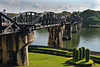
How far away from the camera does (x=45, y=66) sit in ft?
97.7

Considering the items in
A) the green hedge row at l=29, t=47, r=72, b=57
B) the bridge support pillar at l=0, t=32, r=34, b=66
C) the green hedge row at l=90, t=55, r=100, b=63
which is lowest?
the green hedge row at l=90, t=55, r=100, b=63

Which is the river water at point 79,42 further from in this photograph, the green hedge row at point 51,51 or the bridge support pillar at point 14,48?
the bridge support pillar at point 14,48

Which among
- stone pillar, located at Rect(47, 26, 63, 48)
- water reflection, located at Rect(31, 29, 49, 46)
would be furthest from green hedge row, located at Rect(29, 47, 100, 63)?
water reflection, located at Rect(31, 29, 49, 46)

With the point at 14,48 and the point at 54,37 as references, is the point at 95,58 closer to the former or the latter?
the point at 14,48

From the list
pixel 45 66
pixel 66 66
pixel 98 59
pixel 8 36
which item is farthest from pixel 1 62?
pixel 98 59

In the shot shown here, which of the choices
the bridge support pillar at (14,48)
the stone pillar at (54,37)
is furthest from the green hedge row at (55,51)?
the bridge support pillar at (14,48)

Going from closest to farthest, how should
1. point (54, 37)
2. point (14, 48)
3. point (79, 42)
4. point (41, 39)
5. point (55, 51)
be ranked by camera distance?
1. point (14, 48)
2. point (55, 51)
3. point (54, 37)
4. point (79, 42)
5. point (41, 39)

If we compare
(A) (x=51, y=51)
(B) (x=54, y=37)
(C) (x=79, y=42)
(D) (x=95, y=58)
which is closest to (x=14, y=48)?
(A) (x=51, y=51)

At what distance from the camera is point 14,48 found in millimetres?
27453

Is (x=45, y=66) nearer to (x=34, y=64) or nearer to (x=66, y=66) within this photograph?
(x=34, y=64)

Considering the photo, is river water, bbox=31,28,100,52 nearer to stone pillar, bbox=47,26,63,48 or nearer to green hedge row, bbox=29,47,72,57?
stone pillar, bbox=47,26,63,48

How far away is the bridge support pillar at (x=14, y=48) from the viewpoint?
2725 centimetres

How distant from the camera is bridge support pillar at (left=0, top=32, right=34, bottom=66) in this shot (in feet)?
89.4

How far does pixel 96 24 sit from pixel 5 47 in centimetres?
17933
